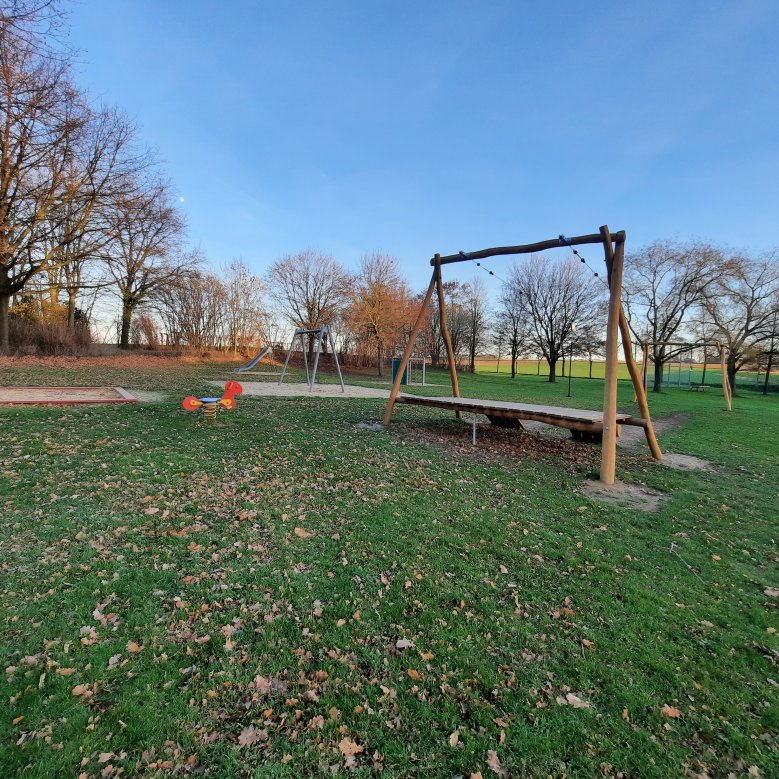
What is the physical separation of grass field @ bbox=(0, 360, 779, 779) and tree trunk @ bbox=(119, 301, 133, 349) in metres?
27.2

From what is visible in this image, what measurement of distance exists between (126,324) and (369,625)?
3312 cm

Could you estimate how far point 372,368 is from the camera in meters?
40.6

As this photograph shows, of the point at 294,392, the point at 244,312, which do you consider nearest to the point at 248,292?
the point at 244,312

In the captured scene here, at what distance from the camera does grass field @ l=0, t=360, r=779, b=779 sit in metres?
1.86

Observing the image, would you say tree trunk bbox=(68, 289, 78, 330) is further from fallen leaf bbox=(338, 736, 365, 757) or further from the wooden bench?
fallen leaf bbox=(338, 736, 365, 757)

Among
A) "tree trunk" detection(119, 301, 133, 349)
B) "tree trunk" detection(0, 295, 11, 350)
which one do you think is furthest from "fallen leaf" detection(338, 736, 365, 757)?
"tree trunk" detection(119, 301, 133, 349)

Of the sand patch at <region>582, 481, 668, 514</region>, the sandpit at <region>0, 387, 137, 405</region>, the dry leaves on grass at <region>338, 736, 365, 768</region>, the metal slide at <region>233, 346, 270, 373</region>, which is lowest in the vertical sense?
the dry leaves on grass at <region>338, 736, 365, 768</region>

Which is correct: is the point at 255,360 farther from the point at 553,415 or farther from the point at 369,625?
the point at 369,625

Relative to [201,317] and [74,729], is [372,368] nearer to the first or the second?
[201,317]

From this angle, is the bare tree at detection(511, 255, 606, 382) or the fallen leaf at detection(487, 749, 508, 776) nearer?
the fallen leaf at detection(487, 749, 508, 776)

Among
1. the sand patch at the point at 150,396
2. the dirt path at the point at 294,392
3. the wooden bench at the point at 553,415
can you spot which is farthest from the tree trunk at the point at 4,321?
the wooden bench at the point at 553,415

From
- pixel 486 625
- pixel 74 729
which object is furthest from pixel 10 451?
pixel 486 625

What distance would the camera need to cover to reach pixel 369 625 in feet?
8.83

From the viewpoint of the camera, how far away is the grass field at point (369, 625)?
1.86 meters
